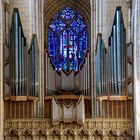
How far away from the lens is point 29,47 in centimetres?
3178

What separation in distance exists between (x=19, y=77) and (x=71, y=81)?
377cm

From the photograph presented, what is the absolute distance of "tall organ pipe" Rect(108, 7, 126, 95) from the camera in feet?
99.9

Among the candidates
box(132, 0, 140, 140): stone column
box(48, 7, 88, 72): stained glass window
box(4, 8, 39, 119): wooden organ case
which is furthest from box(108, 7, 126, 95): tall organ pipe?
box(48, 7, 88, 72): stained glass window

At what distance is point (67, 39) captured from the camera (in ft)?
119

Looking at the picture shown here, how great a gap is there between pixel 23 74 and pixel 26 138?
309 cm

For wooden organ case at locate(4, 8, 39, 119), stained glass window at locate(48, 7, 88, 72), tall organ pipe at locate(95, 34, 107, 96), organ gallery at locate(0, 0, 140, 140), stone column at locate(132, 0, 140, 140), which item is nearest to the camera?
stone column at locate(132, 0, 140, 140)

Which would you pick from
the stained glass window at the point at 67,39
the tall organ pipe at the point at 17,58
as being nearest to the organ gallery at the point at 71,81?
the tall organ pipe at the point at 17,58

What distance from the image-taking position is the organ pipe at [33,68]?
102 feet

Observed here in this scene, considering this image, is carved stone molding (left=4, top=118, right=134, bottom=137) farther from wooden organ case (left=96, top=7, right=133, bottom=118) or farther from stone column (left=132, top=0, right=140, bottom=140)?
stone column (left=132, top=0, right=140, bottom=140)

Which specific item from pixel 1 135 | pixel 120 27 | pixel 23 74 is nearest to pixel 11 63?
pixel 23 74

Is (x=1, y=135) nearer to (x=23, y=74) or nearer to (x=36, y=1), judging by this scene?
(x=23, y=74)

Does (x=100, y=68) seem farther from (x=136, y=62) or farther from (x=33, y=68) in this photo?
(x=33, y=68)

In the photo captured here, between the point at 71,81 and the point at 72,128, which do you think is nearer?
the point at 72,128

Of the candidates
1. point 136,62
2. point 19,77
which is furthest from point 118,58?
point 19,77
